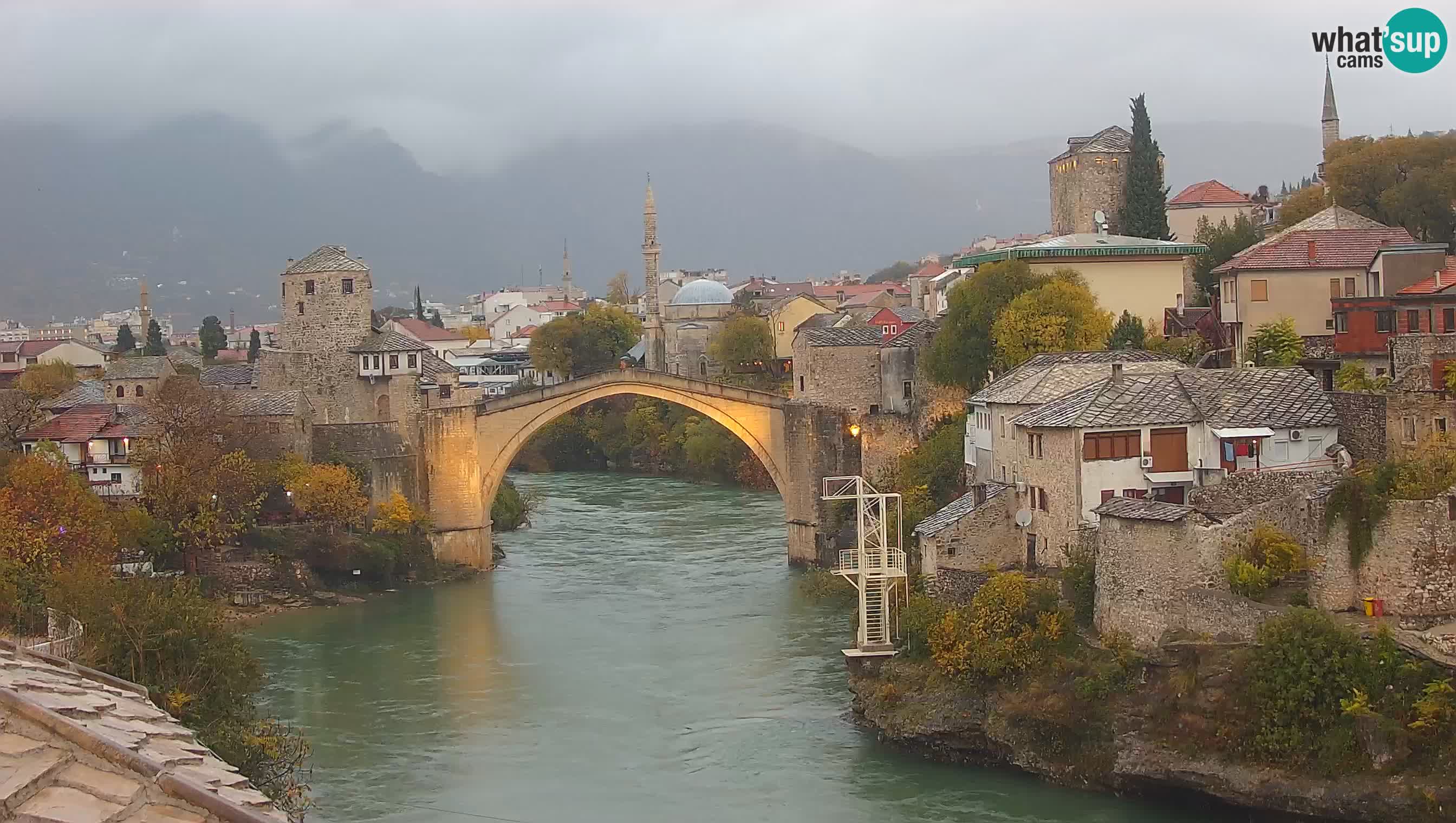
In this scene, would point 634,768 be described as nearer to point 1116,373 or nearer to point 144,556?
point 1116,373

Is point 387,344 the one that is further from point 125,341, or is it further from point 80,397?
point 125,341

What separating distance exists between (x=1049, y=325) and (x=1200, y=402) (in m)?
10.6

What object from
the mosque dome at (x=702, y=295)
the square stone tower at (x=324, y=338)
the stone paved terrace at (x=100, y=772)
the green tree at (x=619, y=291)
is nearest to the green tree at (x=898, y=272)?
the green tree at (x=619, y=291)

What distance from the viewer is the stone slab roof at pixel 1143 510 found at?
25.2 metres

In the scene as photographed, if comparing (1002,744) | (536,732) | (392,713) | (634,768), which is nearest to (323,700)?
(392,713)

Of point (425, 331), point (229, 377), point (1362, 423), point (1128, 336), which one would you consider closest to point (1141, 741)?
point (1362, 423)

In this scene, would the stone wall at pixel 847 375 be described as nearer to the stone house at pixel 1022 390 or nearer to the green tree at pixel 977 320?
the green tree at pixel 977 320

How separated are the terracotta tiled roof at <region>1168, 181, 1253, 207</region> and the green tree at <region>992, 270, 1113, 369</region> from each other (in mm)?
23582

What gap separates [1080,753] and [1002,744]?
126 centimetres

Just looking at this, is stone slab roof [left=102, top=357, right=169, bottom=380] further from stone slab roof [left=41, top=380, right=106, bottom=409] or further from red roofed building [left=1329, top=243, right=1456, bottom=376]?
red roofed building [left=1329, top=243, right=1456, bottom=376]

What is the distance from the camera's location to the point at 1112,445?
1133 inches

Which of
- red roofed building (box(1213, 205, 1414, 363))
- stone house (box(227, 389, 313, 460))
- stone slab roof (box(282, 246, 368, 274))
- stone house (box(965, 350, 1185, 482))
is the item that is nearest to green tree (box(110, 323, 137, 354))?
stone slab roof (box(282, 246, 368, 274))

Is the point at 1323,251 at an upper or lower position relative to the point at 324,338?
upper

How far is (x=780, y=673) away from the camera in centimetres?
3241
